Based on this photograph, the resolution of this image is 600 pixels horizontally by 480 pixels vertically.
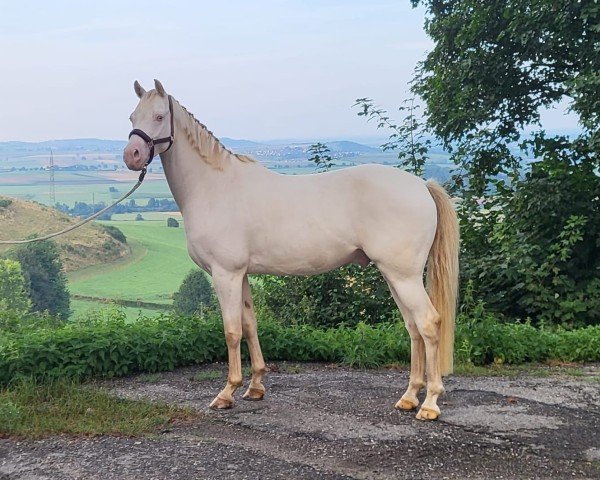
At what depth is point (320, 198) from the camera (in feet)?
15.5

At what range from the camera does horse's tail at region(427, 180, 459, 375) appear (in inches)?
187

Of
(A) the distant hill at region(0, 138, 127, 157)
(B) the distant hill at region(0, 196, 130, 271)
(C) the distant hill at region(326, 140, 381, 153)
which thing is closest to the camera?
(C) the distant hill at region(326, 140, 381, 153)

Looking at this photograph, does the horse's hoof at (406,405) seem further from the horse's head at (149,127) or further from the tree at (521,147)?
the tree at (521,147)

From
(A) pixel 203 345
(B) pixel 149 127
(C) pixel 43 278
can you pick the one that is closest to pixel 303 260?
(B) pixel 149 127

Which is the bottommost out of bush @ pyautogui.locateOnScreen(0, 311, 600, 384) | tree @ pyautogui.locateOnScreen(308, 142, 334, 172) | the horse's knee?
bush @ pyautogui.locateOnScreen(0, 311, 600, 384)

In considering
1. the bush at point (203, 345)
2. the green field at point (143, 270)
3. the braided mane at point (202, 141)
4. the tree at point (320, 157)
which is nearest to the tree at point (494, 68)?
the tree at point (320, 157)

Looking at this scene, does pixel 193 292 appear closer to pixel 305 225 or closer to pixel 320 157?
pixel 320 157

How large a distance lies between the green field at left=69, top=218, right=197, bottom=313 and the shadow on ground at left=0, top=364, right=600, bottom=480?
15.1 feet

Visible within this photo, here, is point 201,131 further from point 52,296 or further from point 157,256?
point 157,256

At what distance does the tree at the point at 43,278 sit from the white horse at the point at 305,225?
15.9 feet

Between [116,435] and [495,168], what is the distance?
7237mm

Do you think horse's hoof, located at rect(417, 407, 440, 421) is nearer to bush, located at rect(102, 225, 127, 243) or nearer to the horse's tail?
the horse's tail

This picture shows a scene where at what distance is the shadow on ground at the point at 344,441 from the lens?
12.4 ft

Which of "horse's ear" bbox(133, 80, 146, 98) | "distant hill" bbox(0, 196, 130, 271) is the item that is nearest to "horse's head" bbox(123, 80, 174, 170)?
"horse's ear" bbox(133, 80, 146, 98)
